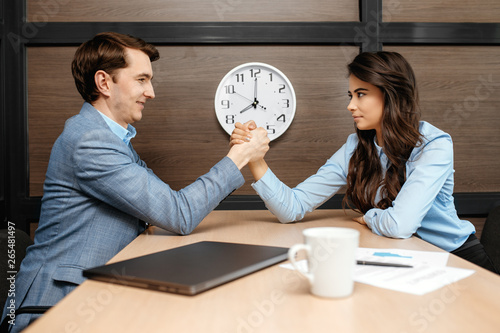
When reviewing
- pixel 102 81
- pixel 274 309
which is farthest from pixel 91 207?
pixel 274 309

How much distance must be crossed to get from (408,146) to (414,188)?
0.28 m

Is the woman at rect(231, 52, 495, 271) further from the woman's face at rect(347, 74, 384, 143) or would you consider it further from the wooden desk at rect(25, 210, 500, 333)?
the wooden desk at rect(25, 210, 500, 333)

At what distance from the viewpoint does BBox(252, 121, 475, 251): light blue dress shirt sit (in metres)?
1.50

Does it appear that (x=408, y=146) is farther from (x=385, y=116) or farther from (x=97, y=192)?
(x=97, y=192)

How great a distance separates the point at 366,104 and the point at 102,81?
1.08 meters

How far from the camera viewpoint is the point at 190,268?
944 millimetres

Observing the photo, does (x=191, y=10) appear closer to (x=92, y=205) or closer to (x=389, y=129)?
(x=389, y=129)

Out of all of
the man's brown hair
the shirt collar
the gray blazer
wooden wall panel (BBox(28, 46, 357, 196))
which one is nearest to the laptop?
the gray blazer

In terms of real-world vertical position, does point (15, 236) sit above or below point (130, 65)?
below

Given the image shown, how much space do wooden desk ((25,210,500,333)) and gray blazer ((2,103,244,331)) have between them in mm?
486

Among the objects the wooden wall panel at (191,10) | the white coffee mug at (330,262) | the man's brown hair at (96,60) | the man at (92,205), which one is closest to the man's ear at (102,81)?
the man's brown hair at (96,60)

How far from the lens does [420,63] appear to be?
8.63ft

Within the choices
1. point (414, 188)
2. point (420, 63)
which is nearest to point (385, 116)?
point (414, 188)

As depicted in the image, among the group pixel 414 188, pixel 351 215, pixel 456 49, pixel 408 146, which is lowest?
pixel 351 215
